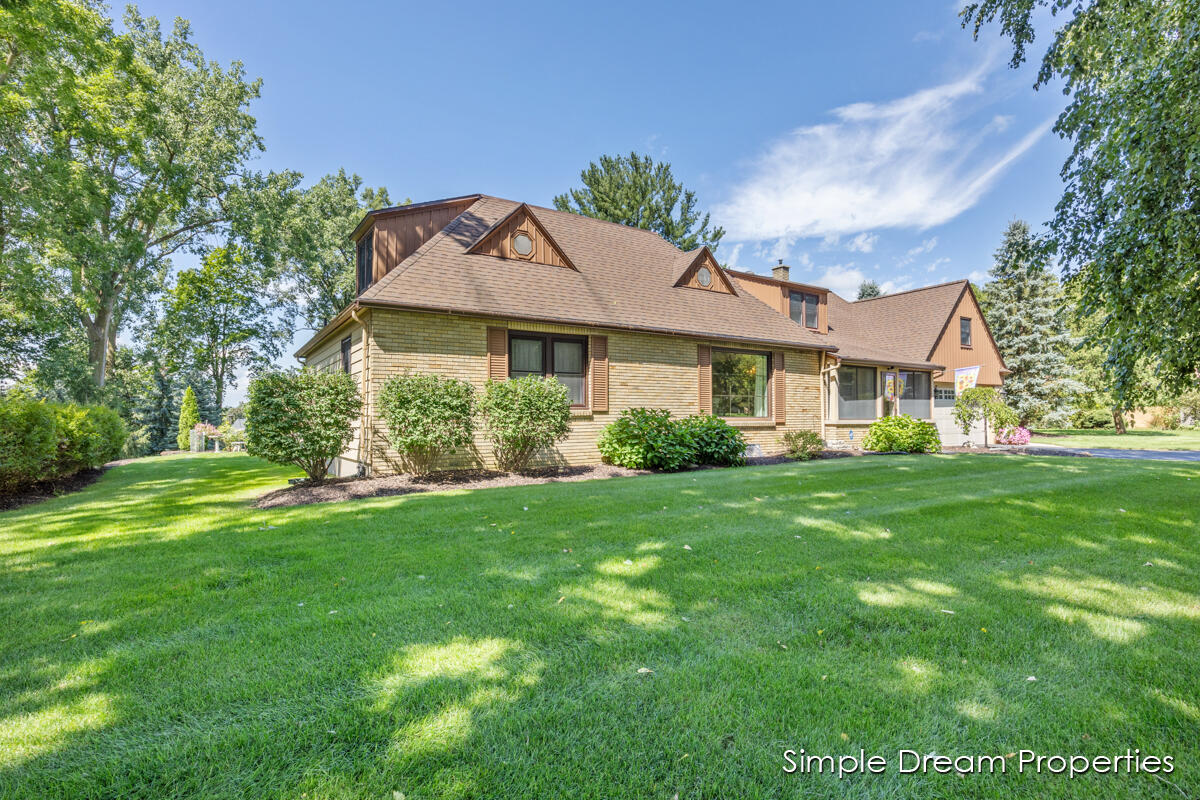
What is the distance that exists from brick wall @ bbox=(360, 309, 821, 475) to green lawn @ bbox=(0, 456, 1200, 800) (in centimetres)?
463

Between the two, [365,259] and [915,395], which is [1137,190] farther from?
[915,395]

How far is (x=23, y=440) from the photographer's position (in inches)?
305

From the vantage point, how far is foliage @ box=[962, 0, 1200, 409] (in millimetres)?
4613

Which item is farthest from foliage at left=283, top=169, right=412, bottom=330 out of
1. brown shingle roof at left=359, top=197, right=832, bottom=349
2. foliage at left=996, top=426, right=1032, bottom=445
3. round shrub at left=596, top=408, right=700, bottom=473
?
foliage at left=996, top=426, right=1032, bottom=445

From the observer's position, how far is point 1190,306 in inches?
188

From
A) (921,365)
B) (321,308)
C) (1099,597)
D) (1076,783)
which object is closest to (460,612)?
(1076,783)

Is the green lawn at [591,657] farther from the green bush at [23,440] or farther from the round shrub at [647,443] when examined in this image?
the round shrub at [647,443]

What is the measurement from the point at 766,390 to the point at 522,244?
7544 mm

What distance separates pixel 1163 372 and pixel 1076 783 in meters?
6.10

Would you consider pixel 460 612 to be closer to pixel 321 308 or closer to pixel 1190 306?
pixel 1190 306

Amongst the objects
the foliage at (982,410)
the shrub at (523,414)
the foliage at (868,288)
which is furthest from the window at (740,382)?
the foliage at (868,288)

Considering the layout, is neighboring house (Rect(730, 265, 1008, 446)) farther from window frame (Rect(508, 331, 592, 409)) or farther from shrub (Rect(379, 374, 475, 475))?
shrub (Rect(379, 374, 475, 475))

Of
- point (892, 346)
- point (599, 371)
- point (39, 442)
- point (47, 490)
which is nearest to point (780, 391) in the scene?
point (599, 371)

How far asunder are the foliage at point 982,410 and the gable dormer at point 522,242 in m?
15.0
